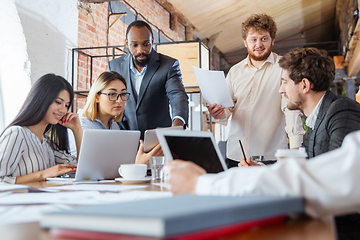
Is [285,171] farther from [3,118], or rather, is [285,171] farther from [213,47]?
[213,47]

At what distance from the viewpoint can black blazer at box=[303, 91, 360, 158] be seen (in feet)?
4.73

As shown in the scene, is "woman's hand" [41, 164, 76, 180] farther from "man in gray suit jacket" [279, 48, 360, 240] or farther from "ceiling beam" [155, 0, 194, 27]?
"ceiling beam" [155, 0, 194, 27]

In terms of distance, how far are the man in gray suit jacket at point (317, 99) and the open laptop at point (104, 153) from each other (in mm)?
815

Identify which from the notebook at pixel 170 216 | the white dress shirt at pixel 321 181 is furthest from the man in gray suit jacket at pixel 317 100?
the notebook at pixel 170 216

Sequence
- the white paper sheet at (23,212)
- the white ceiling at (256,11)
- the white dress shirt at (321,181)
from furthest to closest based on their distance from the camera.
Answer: the white ceiling at (256,11)
the white paper sheet at (23,212)
the white dress shirt at (321,181)

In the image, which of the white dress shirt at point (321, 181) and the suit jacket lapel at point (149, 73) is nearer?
the white dress shirt at point (321, 181)

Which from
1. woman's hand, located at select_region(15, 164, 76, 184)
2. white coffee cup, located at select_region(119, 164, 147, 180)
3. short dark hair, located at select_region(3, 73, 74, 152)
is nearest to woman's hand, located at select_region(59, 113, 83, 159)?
short dark hair, located at select_region(3, 73, 74, 152)

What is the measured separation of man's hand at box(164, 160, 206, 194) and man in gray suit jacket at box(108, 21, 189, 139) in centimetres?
174

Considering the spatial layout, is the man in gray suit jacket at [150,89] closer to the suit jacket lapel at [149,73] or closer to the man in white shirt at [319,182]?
the suit jacket lapel at [149,73]

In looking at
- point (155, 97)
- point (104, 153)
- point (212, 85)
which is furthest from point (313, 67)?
point (155, 97)

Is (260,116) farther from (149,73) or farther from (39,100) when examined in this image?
(39,100)

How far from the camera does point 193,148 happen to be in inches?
51.6

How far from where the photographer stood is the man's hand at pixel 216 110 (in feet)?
7.45

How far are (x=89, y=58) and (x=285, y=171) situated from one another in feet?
13.0
